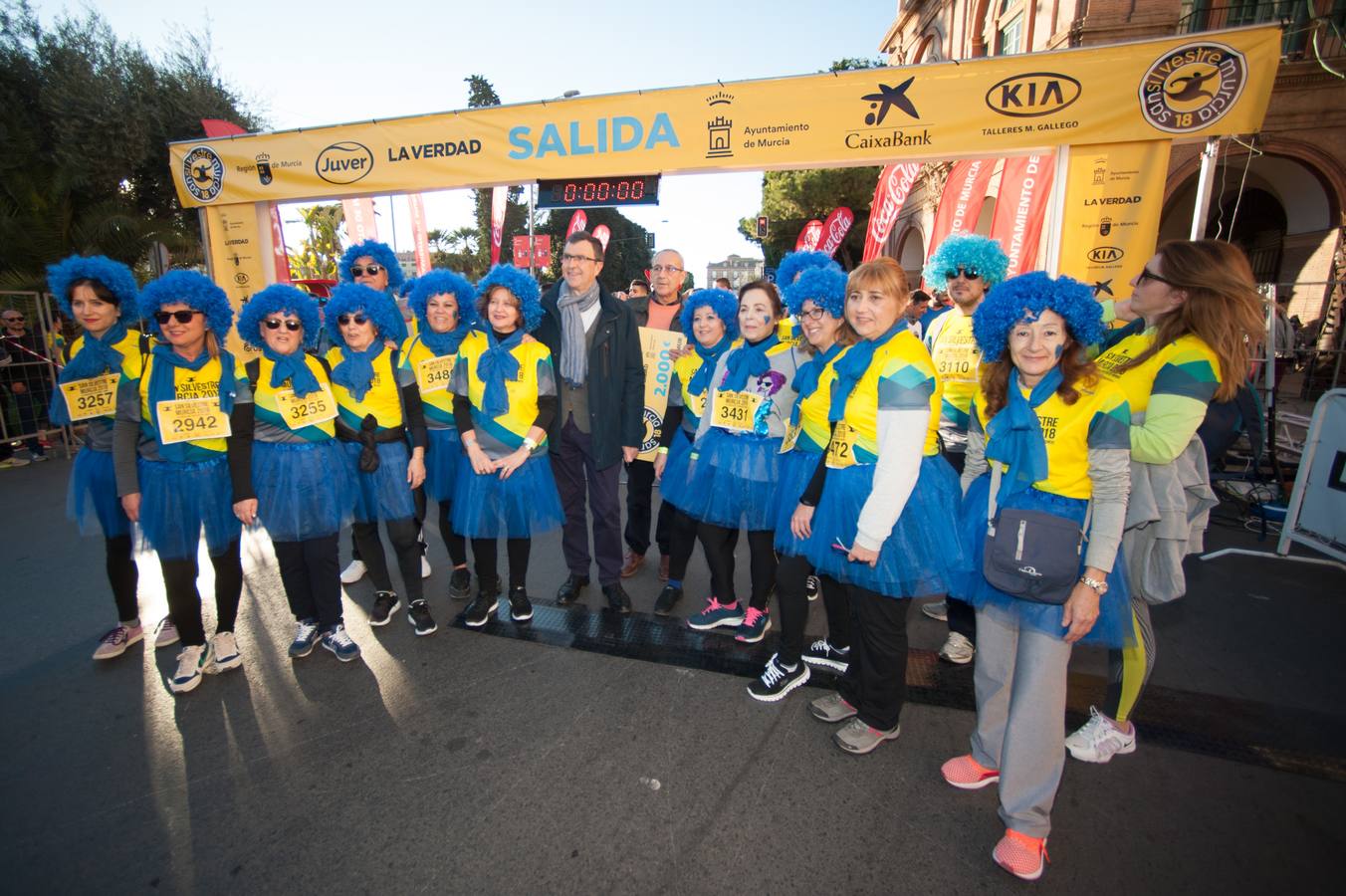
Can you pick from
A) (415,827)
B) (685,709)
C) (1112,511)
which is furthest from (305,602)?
(1112,511)

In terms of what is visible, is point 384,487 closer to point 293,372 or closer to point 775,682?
point 293,372

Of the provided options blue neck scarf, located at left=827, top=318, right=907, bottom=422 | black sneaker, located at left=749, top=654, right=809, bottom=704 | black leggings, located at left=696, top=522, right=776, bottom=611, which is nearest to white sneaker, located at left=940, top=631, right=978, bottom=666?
black sneaker, located at left=749, top=654, right=809, bottom=704

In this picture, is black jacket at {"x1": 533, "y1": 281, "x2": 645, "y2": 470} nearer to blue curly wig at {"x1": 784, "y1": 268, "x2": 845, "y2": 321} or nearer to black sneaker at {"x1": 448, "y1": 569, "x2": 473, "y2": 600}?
black sneaker at {"x1": 448, "y1": 569, "x2": 473, "y2": 600}

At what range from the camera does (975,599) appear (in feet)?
7.50

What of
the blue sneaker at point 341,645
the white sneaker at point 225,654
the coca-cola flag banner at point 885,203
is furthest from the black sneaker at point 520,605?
the coca-cola flag banner at point 885,203

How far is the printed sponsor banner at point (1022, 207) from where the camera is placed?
611 centimetres

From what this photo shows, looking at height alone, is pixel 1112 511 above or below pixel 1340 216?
below

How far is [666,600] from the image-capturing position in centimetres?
400

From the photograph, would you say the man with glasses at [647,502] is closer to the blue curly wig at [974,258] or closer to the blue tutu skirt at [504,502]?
the blue tutu skirt at [504,502]

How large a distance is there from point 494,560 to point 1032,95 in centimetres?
577

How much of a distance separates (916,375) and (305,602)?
3480 millimetres

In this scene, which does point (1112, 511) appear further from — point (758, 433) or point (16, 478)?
point (16, 478)

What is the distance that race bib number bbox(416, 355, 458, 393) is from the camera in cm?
370

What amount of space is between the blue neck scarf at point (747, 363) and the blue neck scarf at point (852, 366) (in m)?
0.79
